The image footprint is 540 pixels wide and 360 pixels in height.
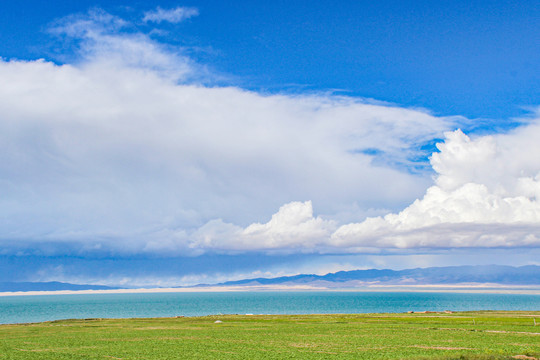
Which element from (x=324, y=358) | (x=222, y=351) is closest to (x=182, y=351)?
(x=222, y=351)

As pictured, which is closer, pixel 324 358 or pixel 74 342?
pixel 324 358

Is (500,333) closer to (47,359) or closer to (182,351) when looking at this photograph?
(182,351)

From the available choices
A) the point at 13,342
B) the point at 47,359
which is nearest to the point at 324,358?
the point at 47,359

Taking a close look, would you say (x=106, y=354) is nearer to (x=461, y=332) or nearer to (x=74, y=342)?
(x=74, y=342)

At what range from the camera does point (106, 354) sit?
182ft

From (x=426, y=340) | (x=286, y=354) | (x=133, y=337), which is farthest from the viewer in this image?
(x=133, y=337)

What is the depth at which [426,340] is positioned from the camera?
224 feet

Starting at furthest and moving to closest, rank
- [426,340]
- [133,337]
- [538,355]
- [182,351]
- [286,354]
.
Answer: [133,337], [426,340], [182,351], [286,354], [538,355]

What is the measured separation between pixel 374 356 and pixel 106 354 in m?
29.5

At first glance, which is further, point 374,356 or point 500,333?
point 500,333

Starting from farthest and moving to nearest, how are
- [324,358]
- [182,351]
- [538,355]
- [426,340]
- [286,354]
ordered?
[426,340] → [182,351] → [286,354] → [324,358] → [538,355]

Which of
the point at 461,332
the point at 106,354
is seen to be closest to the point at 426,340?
the point at 461,332

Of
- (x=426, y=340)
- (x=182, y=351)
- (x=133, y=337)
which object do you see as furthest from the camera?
(x=133, y=337)

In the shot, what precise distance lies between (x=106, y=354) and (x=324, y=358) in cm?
2437
